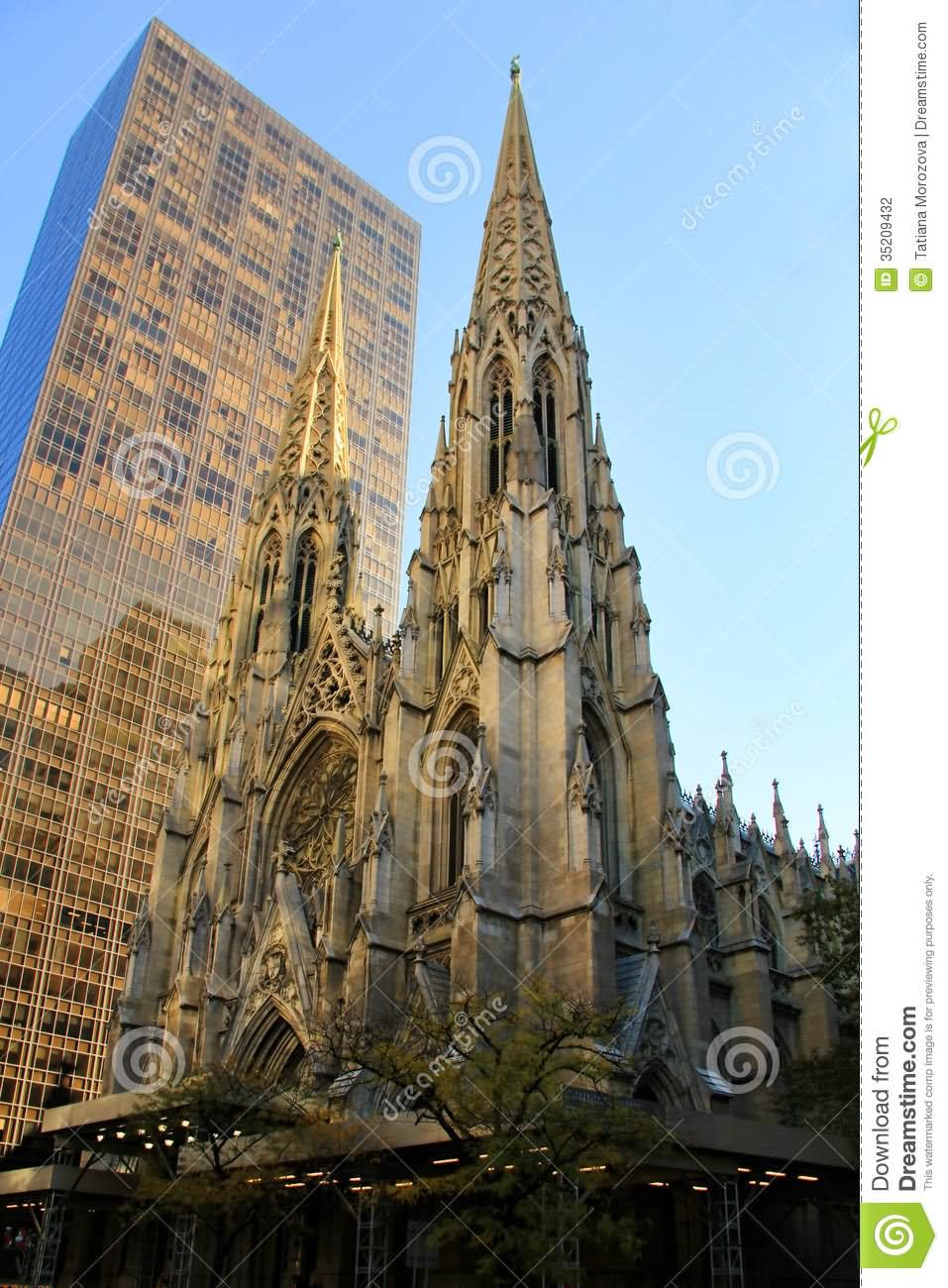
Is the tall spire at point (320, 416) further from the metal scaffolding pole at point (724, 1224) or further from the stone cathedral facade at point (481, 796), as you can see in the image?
the metal scaffolding pole at point (724, 1224)

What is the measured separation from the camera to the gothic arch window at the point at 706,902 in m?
33.8

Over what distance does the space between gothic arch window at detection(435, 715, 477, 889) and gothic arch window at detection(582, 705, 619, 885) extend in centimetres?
349

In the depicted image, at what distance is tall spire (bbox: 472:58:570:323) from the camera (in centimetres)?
4347

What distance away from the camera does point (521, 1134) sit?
17781 millimetres

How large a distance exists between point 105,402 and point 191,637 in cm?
1432

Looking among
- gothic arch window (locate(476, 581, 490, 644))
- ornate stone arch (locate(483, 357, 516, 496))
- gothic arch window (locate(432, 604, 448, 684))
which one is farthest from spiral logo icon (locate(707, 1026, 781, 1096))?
ornate stone arch (locate(483, 357, 516, 496))

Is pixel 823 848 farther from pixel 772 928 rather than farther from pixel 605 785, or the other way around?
pixel 605 785

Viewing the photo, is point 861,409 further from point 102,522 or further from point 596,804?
point 102,522

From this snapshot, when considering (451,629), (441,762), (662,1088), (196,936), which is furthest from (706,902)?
(196,936)
